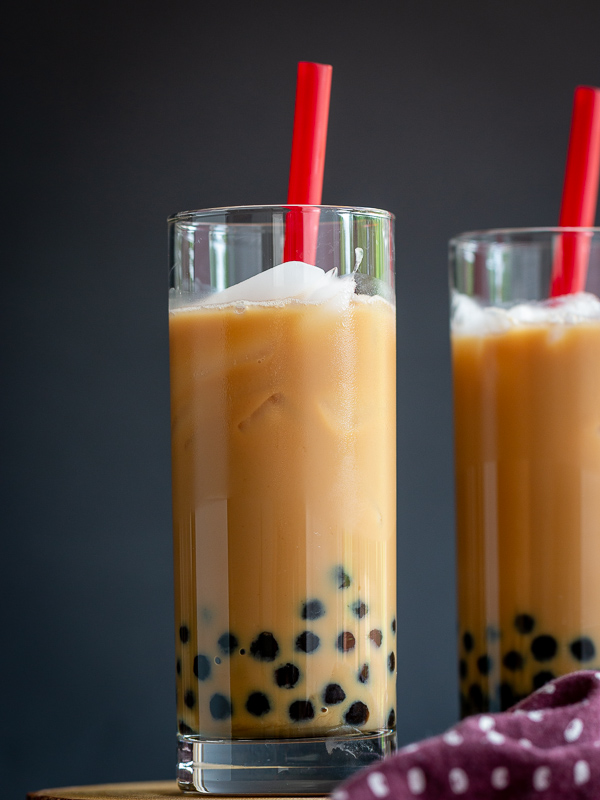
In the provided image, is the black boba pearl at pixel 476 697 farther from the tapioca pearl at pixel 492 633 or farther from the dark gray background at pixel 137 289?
the dark gray background at pixel 137 289

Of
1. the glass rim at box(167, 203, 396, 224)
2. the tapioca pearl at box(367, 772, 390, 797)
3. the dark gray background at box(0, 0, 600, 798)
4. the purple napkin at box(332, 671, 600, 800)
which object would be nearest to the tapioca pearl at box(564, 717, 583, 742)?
the purple napkin at box(332, 671, 600, 800)

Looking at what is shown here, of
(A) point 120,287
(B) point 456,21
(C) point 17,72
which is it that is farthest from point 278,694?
(B) point 456,21

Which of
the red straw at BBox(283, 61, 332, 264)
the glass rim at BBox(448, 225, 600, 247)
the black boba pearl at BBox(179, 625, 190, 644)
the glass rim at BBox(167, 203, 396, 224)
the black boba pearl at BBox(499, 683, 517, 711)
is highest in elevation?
the red straw at BBox(283, 61, 332, 264)

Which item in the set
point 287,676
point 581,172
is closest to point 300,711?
point 287,676

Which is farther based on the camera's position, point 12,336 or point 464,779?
point 12,336

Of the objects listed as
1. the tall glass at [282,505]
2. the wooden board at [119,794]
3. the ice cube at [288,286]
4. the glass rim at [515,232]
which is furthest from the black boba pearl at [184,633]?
the glass rim at [515,232]

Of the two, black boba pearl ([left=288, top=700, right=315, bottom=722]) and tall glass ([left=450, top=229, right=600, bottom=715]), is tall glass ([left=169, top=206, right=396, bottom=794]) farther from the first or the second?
tall glass ([left=450, top=229, right=600, bottom=715])

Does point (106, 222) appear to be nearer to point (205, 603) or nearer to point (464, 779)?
point (205, 603)

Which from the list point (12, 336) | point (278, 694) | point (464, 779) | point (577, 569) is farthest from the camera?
point (12, 336)
